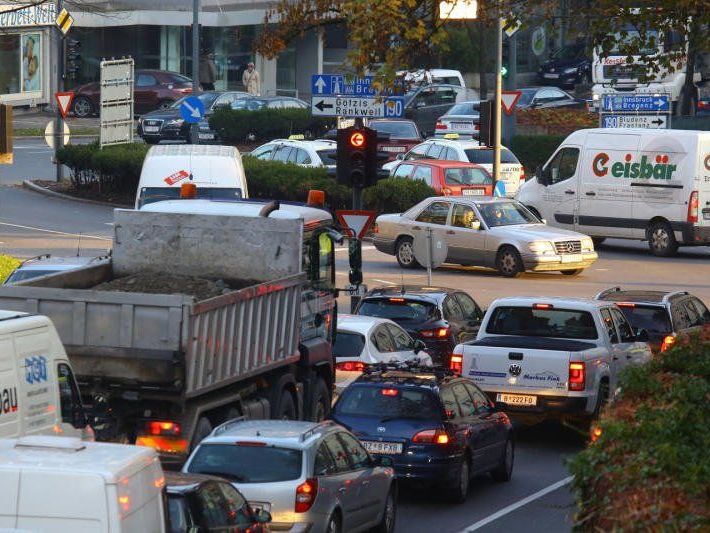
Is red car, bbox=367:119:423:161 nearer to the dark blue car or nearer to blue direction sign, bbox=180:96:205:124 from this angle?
blue direction sign, bbox=180:96:205:124

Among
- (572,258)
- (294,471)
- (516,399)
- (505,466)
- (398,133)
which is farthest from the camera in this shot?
(398,133)

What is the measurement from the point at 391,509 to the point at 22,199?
30.5m

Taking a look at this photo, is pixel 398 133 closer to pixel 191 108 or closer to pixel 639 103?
pixel 191 108

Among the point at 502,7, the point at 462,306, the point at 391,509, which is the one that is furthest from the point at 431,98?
the point at 391,509

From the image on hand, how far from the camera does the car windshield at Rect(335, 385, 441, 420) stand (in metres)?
16.4

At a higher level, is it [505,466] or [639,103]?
[639,103]

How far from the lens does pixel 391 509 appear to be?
1485 centimetres

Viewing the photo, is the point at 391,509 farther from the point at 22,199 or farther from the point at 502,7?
the point at 22,199

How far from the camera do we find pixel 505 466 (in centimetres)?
1775

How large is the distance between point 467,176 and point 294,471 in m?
27.9

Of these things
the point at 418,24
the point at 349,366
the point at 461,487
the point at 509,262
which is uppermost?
the point at 418,24

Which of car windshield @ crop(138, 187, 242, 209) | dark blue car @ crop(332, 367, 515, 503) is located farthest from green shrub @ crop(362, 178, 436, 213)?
dark blue car @ crop(332, 367, 515, 503)

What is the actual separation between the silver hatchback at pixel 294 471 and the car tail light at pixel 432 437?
2.07 meters

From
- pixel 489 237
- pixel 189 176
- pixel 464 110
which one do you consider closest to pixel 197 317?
pixel 189 176
